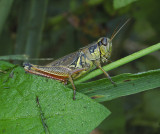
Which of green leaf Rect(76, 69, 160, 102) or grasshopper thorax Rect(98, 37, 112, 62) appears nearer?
green leaf Rect(76, 69, 160, 102)

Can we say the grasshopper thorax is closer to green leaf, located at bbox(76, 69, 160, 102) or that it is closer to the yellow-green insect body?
the yellow-green insect body

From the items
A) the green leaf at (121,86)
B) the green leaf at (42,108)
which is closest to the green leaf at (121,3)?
the green leaf at (121,86)

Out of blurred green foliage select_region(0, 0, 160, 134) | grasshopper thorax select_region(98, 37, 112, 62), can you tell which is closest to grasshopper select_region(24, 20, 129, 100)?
grasshopper thorax select_region(98, 37, 112, 62)

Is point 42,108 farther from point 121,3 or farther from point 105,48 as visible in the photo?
point 105,48

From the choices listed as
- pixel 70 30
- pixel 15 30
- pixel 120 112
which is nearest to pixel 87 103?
pixel 120 112

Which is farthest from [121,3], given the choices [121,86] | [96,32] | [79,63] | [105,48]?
[96,32]

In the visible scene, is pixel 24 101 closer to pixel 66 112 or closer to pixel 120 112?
pixel 66 112

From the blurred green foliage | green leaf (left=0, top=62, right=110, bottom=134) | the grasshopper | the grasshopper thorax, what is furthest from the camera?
the blurred green foliage

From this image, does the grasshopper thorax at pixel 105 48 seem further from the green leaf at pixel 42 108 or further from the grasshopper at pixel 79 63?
the green leaf at pixel 42 108
